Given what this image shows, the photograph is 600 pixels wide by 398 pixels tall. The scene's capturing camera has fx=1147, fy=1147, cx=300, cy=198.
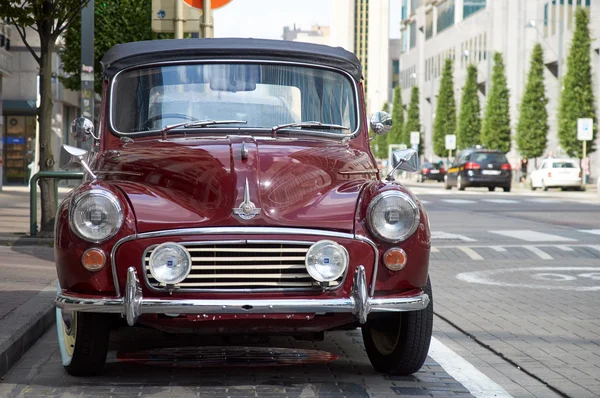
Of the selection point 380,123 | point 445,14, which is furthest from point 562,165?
point 445,14

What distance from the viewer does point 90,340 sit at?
237 inches

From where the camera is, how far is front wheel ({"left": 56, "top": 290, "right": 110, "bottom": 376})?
19.7 ft

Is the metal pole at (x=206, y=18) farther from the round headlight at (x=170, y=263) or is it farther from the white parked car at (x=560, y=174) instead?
the white parked car at (x=560, y=174)

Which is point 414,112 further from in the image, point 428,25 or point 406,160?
point 406,160

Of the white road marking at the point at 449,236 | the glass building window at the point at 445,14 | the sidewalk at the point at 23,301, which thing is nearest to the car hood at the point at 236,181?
the sidewalk at the point at 23,301

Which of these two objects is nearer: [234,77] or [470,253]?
[234,77]

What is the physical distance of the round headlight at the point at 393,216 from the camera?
19.1 feet

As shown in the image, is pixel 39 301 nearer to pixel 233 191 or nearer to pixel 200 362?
pixel 200 362

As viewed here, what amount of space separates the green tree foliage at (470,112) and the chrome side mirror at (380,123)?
Result: 7808 centimetres

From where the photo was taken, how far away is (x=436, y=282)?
11594 millimetres

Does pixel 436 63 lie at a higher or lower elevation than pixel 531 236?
higher

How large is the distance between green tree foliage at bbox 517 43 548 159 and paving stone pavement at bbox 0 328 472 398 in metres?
60.2

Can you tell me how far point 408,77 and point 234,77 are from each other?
4543 inches

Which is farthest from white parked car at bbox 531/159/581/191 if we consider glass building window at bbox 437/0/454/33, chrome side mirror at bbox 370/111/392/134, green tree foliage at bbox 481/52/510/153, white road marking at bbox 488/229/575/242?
glass building window at bbox 437/0/454/33
